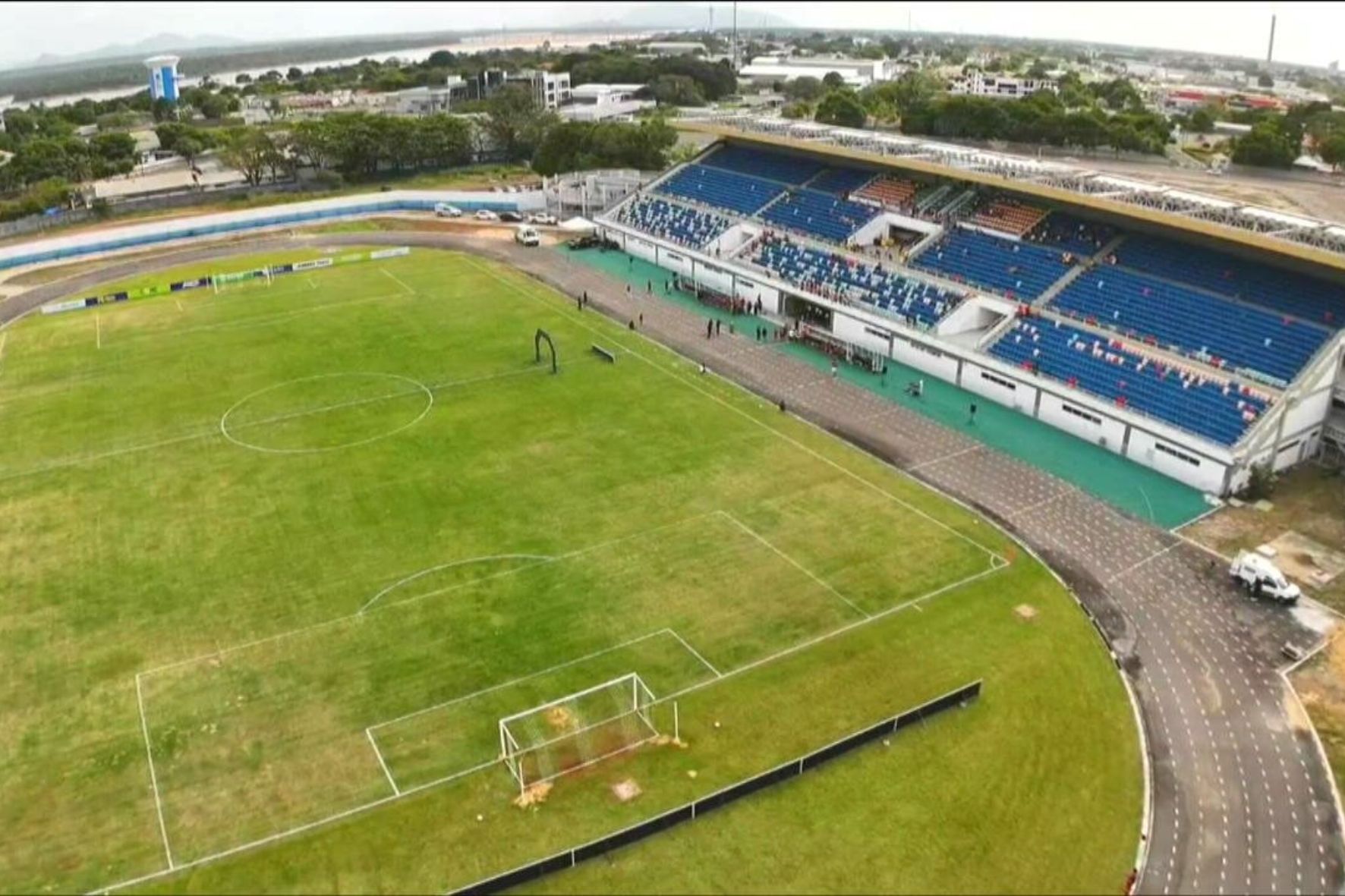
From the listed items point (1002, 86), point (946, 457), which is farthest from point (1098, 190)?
point (1002, 86)

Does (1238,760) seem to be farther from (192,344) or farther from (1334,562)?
(192,344)

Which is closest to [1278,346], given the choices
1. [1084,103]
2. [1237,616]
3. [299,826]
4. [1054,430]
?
[1054,430]

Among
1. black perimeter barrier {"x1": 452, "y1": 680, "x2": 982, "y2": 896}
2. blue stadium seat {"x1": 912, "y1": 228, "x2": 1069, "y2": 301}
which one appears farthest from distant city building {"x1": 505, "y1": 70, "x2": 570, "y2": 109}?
black perimeter barrier {"x1": 452, "y1": 680, "x2": 982, "y2": 896}

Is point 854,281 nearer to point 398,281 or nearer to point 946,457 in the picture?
point 946,457

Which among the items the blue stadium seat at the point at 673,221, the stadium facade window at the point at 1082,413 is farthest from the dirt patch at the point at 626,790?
the blue stadium seat at the point at 673,221

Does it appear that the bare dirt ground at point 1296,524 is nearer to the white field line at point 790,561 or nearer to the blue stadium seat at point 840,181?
the white field line at point 790,561

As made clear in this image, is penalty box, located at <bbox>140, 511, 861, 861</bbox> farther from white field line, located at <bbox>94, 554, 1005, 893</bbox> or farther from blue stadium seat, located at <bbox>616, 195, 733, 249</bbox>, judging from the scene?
blue stadium seat, located at <bbox>616, 195, 733, 249</bbox>
